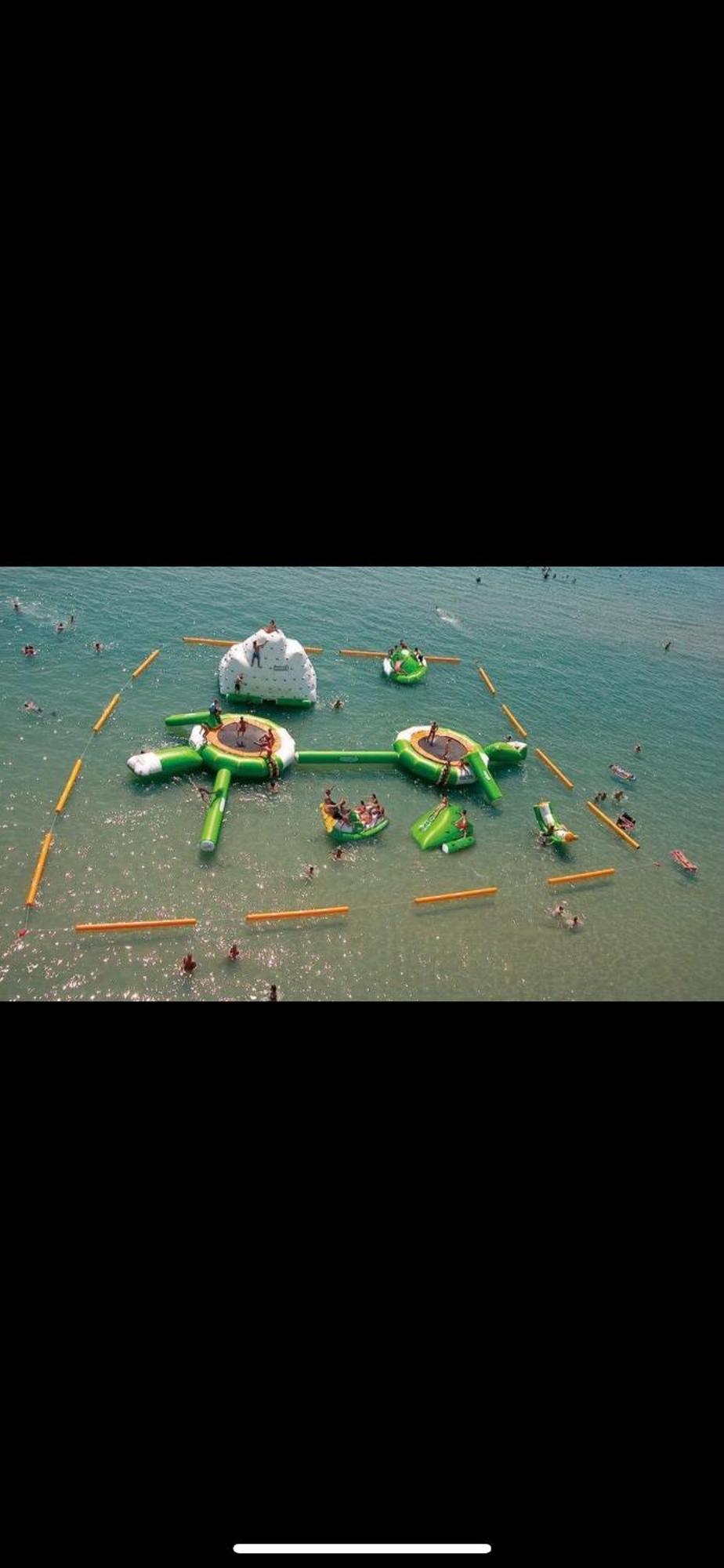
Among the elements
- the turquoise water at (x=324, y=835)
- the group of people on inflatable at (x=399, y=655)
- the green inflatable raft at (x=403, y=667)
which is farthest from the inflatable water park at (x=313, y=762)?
the group of people on inflatable at (x=399, y=655)

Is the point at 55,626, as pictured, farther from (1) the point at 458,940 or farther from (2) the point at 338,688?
(1) the point at 458,940

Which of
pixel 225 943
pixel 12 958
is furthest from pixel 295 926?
pixel 12 958

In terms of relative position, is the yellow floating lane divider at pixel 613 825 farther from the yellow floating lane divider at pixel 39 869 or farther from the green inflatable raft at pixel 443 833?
the yellow floating lane divider at pixel 39 869

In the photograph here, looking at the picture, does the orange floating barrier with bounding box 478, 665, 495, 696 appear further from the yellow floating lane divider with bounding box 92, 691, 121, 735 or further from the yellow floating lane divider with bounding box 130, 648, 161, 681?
the yellow floating lane divider with bounding box 92, 691, 121, 735

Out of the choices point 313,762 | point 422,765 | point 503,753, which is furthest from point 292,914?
point 503,753

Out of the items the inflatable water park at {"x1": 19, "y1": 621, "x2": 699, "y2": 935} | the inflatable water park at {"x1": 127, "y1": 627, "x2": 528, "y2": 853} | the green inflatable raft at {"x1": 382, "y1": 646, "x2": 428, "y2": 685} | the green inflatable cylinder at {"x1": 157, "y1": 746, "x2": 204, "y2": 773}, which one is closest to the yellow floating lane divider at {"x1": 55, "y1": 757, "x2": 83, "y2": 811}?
the inflatable water park at {"x1": 19, "y1": 621, "x2": 699, "y2": 935}

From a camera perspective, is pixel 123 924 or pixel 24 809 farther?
pixel 24 809
